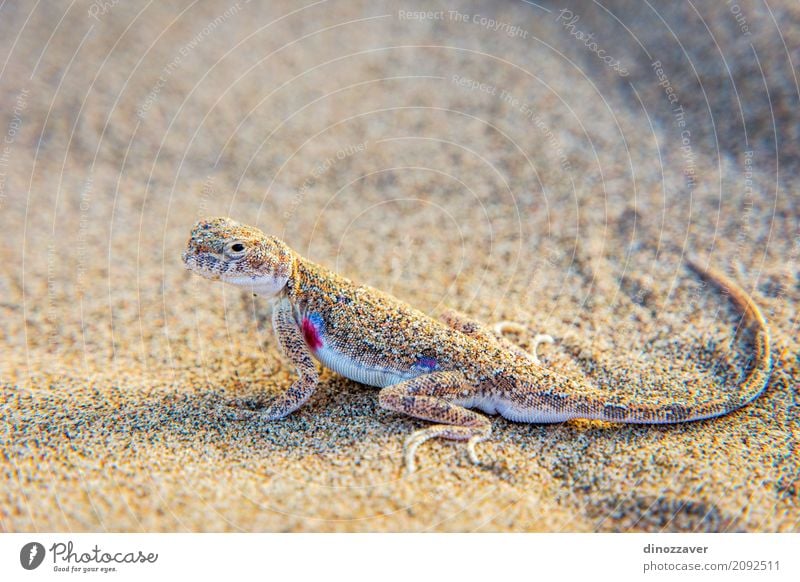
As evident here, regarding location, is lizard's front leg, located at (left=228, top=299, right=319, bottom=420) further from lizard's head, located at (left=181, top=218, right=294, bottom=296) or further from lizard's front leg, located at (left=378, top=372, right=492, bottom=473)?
lizard's front leg, located at (left=378, top=372, right=492, bottom=473)

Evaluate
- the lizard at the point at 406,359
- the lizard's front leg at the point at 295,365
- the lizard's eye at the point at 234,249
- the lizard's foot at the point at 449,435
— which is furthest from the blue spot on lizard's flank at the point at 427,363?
the lizard's eye at the point at 234,249

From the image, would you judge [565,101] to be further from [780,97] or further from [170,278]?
[170,278]

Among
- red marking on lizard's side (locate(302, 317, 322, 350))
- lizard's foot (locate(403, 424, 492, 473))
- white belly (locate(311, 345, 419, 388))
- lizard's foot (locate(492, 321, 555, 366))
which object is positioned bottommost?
lizard's foot (locate(403, 424, 492, 473))

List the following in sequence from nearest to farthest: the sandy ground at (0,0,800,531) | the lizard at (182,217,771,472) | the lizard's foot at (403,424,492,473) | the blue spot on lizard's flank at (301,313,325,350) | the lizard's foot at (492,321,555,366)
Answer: the sandy ground at (0,0,800,531), the lizard's foot at (403,424,492,473), the lizard at (182,217,771,472), the blue spot on lizard's flank at (301,313,325,350), the lizard's foot at (492,321,555,366)

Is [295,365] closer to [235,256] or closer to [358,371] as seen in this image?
[358,371]

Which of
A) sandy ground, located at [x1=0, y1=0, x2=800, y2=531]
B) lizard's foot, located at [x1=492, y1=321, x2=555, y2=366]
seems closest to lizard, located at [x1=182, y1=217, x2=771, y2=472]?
sandy ground, located at [x1=0, y1=0, x2=800, y2=531]
